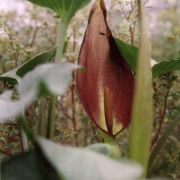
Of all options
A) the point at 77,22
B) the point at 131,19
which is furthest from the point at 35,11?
the point at 131,19

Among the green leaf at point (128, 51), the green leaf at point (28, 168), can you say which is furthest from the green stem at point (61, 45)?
the green leaf at point (28, 168)

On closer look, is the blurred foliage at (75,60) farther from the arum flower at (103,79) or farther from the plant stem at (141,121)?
the plant stem at (141,121)

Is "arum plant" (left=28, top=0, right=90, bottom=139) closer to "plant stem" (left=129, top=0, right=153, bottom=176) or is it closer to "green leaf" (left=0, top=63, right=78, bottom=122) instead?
"plant stem" (left=129, top=0, right=153, bottom=176)

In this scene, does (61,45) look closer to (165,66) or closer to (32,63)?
(32,63)

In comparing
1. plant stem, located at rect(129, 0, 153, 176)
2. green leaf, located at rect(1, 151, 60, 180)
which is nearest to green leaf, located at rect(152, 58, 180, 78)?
plant stem, located at rect(129, 0, 153, 176)

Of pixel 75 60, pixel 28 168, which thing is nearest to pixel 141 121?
pixel 28 168

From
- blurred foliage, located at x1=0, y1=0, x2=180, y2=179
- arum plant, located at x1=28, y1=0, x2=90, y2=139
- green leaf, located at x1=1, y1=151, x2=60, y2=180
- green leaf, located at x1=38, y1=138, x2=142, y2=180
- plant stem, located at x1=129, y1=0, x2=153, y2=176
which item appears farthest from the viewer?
blurred foliage, located at x1=0, y1=0, x2=180, y2=179

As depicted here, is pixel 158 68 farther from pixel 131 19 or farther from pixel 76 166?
pixel 76 166
